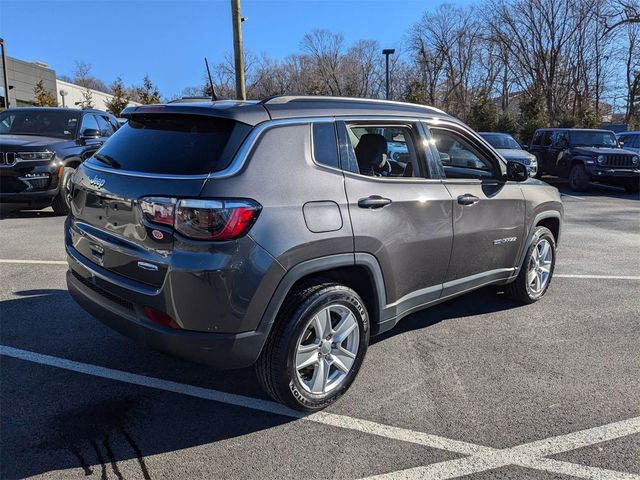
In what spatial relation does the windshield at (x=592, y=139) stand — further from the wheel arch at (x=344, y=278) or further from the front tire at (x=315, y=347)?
the front tire at (x=315, y=347)

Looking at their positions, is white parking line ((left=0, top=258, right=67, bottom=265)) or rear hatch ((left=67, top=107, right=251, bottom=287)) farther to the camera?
white parking line ((left=0, top=258, right=67, bottom=265))

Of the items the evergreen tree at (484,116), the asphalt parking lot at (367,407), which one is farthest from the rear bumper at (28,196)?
the evergreen tree at (484,116)

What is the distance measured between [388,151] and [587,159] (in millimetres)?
14373

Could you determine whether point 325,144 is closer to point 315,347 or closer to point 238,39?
point 315,347

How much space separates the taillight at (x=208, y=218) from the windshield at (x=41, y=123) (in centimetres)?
834

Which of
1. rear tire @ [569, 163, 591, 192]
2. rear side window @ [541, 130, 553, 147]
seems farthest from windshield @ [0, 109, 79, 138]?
rear side window @ [541, 130, 553, 147]

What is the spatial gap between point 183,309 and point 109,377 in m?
1.20

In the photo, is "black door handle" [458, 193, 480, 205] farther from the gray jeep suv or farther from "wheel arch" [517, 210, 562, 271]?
"wheel arch" [517, 210, 562, 271]

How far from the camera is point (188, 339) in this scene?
2709 mm

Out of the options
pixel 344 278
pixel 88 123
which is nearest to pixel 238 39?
pixel 88 123

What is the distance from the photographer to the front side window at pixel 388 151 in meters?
3.68

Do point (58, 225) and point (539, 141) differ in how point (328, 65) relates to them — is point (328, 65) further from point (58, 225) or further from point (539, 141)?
point (58, 225)

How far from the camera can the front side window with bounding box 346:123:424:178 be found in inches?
145

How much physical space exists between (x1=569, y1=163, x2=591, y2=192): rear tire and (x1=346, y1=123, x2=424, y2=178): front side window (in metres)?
14.1
